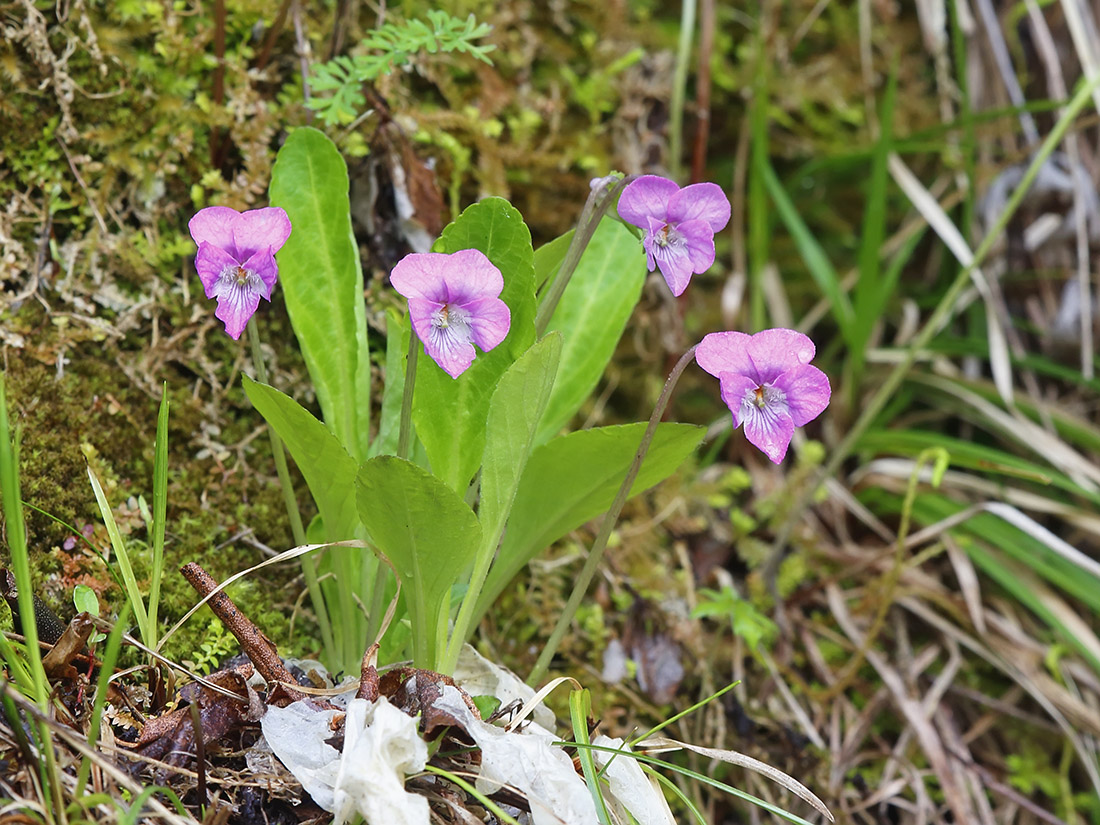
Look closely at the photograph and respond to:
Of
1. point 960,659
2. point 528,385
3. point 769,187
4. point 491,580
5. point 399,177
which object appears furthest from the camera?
point 769,187

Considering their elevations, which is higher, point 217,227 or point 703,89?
point 703,89

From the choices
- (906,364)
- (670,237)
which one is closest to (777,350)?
(670,237)

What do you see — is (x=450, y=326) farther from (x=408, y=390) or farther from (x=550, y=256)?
(x=550, y=256)

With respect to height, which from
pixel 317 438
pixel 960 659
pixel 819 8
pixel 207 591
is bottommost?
pixel 960 659

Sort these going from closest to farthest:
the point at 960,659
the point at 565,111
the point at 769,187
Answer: the point at 960,659 < the point at 565,111 < the point at 769,187

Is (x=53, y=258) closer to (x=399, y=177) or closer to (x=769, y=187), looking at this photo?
(x=399, y=177)

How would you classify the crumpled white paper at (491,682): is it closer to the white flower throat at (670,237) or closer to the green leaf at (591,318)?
the green leaf at (591,318)

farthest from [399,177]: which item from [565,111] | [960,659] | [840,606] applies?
[960,659]
